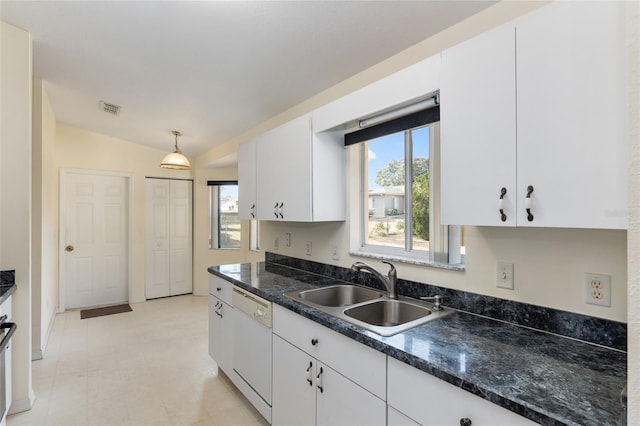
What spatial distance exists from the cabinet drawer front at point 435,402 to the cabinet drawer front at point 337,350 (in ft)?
0.24

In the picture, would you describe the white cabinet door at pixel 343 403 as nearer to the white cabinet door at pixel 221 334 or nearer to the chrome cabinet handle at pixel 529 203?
the chrome cabinet handle at pixel 529 203

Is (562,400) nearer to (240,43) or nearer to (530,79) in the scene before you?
(530,79)

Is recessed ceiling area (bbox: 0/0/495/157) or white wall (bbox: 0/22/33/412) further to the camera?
white wall (bbox: 0/22/33/412)

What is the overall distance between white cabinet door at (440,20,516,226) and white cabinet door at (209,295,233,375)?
6.17 ft

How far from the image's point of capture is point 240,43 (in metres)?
2.05

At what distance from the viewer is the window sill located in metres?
1.72

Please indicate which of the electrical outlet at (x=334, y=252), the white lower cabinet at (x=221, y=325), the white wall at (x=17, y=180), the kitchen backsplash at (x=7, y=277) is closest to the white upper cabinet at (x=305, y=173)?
the electrical outlet at (x=334, y=252)

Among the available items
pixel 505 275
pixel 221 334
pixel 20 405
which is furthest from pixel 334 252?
pixel 20 405

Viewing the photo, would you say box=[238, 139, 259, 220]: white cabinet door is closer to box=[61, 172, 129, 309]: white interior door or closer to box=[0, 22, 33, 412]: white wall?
box=[0, 22, 33, 412]: white wall

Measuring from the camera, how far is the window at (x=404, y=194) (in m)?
1.88

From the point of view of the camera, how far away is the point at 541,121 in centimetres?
110

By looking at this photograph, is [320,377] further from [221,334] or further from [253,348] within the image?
[221,334]

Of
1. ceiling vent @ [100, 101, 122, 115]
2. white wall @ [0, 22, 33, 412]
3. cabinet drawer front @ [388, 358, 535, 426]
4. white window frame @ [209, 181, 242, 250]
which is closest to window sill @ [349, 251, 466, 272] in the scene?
cabinet drawer front @ [388, 358, 535, 426]

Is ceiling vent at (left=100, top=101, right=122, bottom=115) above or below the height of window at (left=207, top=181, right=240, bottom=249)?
above
